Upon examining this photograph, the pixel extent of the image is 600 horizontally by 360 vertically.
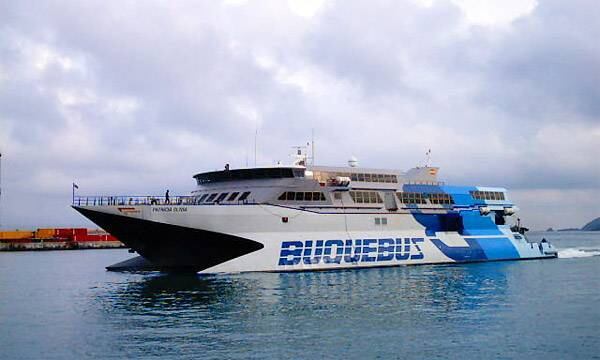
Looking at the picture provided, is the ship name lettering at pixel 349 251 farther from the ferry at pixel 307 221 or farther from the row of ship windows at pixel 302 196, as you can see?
the row of ship windows at pixel 302 196

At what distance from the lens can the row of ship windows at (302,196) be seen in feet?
120

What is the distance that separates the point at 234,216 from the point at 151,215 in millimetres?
3977

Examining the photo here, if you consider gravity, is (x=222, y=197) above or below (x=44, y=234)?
above

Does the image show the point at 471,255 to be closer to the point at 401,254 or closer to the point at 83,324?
the point at 401,254

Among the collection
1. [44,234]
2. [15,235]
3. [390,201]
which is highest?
[390,201]

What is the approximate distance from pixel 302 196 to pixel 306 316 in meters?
15.0

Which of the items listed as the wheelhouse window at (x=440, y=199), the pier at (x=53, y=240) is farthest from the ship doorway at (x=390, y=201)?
the pier at (x=53, y=240)

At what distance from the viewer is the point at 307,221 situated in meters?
36.2

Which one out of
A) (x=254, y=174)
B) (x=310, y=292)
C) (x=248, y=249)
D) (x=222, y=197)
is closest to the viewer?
(x=310, y=292)

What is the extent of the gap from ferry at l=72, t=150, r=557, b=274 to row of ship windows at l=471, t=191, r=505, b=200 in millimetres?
91

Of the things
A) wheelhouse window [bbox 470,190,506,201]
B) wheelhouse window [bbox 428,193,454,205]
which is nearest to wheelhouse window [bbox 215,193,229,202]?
wheelhouse window [bbox 428,193,454,205]

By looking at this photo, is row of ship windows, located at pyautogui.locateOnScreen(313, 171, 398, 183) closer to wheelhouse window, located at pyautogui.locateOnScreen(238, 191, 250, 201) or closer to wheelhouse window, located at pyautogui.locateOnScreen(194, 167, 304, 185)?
wheelhouse window, located at pyautogui.locateOnScreen(194, 167, 304, 185)

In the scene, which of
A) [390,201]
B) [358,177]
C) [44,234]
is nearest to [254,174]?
[358,177]

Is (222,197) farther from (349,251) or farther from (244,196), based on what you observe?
(349,251)
